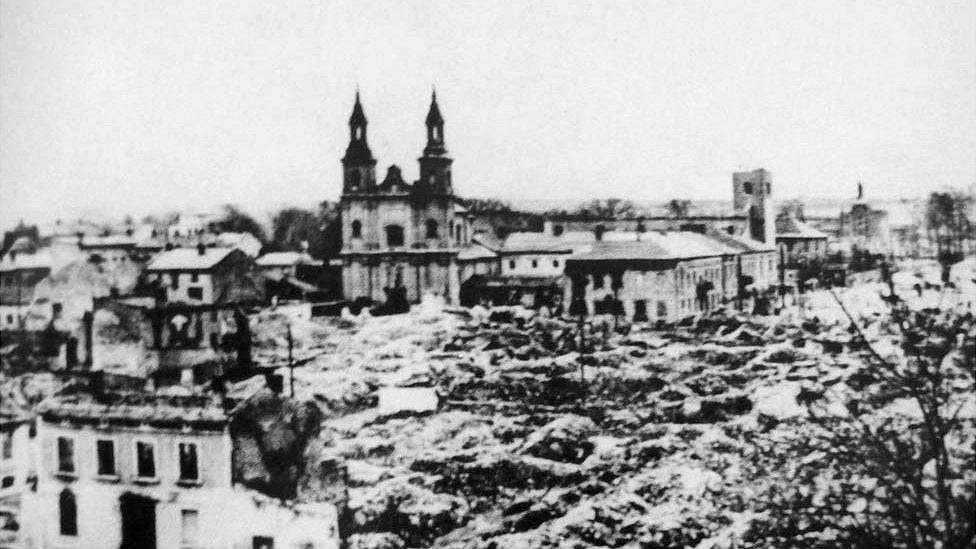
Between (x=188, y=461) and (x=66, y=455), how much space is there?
1.15 metres

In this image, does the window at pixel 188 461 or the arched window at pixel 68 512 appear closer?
the window at pixel 188 461

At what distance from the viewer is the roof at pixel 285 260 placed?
8125 mm

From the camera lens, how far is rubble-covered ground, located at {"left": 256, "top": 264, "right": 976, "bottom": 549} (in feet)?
19.5

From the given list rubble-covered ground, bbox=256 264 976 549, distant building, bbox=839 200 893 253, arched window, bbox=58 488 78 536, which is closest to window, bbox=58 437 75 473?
arched window, bbox=58 488 78 536

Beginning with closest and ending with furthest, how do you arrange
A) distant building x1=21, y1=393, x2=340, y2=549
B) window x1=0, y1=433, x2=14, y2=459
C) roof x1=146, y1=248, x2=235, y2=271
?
distant building x1=21, y1=393, x2=340, y2=549 → window x1=0, y1=433, x2=14, y2=459 → roof x1=146, y1=248, x2=235, y2=271

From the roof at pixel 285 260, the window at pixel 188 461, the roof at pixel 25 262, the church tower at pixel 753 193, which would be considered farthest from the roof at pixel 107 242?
the church tower at pixel 753 193

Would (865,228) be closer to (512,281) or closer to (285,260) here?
(512,281)

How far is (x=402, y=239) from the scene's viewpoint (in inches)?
307

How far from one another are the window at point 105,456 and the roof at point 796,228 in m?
6.00

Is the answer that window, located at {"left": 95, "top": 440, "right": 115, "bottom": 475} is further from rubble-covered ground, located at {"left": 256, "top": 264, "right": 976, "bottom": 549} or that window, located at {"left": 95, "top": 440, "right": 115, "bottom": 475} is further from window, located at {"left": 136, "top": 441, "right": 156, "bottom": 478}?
rubble-covered ground, located at {"left": 256, "top": 264, "right": 976, "bottom": 549}

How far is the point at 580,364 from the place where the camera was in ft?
22.9

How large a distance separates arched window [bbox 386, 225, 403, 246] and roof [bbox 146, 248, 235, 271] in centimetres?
164

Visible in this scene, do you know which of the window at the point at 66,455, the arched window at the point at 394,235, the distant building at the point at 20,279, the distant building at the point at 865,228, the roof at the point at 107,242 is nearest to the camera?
the distant building at the point at 865,228

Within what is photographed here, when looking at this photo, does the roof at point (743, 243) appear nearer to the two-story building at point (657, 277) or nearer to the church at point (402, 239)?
the two-story building at point (657, 277)
